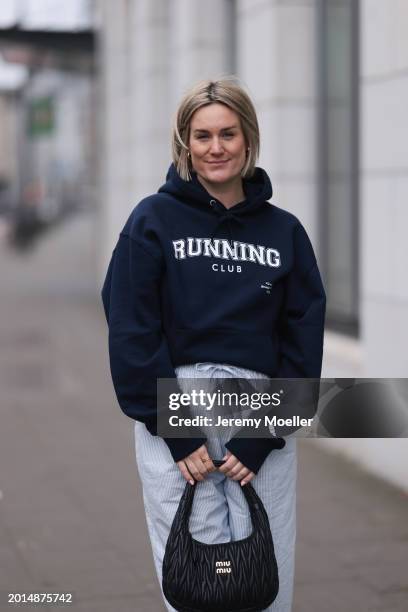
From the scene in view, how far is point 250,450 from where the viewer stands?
2973mm

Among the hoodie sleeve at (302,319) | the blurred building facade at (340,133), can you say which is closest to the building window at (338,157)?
the blurred building facade at (340,133)

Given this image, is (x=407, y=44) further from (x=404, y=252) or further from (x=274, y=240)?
(x=274, y=240)

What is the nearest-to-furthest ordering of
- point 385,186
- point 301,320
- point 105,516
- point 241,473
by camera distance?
point 241,473 → point 301,320 → point 105,516 → point 385,186

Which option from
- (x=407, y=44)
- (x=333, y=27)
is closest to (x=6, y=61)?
(x=333, y=27)

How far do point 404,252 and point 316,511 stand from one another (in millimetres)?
1525

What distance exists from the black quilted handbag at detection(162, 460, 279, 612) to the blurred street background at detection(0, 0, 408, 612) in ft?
5.48

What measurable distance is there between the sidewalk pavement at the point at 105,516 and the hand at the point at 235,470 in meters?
1.69

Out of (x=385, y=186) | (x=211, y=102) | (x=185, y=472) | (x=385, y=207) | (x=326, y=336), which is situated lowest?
(x=326, y=336)

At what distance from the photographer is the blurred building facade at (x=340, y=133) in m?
6.39

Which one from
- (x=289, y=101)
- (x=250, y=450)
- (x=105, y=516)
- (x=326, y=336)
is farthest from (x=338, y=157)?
(x=250, y=450)

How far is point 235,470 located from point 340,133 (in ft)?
18.2

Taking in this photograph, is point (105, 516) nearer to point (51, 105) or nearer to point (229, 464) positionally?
point (229, 464)

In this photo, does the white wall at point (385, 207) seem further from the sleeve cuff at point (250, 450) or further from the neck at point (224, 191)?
the sleeve cuff at point (250, 450)

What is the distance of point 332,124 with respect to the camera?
27.0ft
